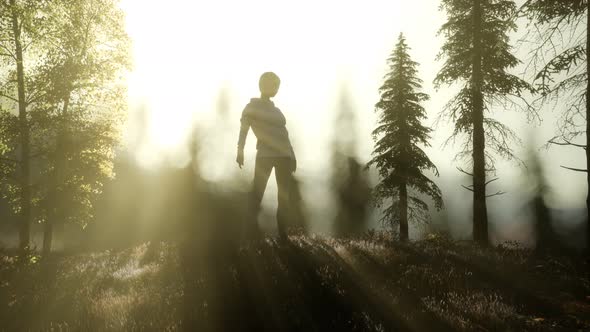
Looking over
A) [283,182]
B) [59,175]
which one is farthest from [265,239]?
[59,175]

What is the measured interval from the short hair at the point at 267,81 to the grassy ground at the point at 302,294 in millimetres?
2978

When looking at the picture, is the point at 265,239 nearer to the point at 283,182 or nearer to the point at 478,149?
the point at 283,182

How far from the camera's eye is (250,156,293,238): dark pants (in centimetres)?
652

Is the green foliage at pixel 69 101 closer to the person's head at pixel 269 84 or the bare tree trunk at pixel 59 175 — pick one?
the bare tree trunk at pixel 59 175

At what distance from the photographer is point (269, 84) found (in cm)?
682

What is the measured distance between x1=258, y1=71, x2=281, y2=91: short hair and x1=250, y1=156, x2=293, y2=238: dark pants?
135cm

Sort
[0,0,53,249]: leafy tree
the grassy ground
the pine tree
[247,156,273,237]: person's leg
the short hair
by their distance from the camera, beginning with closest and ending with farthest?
1. the grassy ground
2. [247,156,273,237]: person's leg
3. the short hair
4. [0,0,53,249]: leafy tree
5. the pine tree

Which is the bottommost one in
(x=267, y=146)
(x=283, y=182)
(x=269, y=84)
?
(x=283, y=182)

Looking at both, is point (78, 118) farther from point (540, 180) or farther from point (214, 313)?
point (540, 180)

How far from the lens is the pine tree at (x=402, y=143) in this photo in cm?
1923

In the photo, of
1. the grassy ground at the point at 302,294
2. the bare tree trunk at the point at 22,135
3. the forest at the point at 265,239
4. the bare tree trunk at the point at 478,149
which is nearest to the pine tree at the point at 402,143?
the forest at the point at 265,239

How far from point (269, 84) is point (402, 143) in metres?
14.0

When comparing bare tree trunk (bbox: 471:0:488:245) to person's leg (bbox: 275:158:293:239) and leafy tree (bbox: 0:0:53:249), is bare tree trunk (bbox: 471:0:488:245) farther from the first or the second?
leafy tree (bbox: 0:0:53:249)

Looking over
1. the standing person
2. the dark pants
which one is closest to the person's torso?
the standing person
